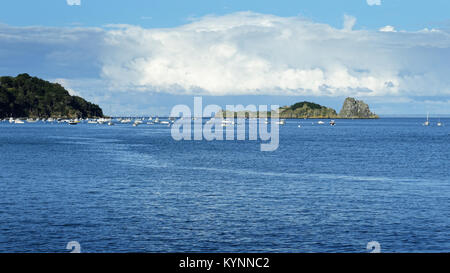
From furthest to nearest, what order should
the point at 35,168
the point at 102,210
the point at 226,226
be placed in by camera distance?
the point at 35,168, the point at 102,210, the point at 226,226

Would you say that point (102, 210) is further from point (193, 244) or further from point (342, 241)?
point (342, 241)

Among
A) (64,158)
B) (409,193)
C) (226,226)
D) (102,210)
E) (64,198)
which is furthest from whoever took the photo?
(64,158)

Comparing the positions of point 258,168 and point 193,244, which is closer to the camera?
point 193,244

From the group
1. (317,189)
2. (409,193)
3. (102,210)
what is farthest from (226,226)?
(409,193)

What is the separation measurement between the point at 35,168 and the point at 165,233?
49793 mm

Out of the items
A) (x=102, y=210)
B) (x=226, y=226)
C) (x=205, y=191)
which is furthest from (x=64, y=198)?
(x=226, y=226)

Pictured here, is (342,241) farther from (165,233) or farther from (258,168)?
(258,168)

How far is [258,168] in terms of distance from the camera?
257 feet
